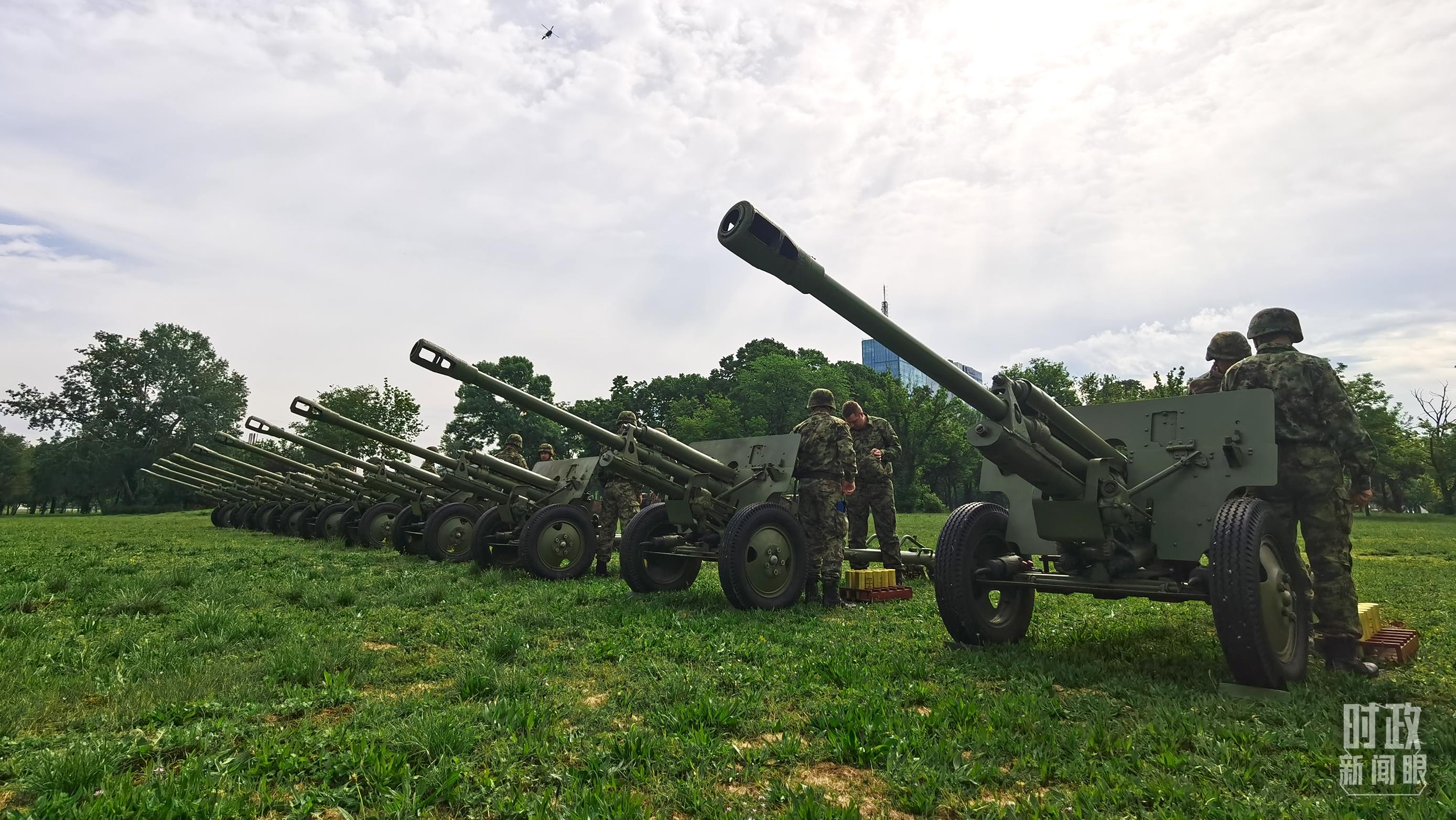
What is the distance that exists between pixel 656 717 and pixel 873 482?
635 cm

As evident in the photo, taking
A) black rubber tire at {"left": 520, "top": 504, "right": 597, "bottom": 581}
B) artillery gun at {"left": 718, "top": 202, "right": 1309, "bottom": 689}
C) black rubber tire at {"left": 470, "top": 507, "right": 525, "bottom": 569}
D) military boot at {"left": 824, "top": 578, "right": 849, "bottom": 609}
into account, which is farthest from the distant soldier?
artillery gun at {"left": 718, "top": 202, "right": 1309, "bottom": 689}

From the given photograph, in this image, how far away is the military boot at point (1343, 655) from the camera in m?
4.58

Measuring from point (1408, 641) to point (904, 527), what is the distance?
16896 mm

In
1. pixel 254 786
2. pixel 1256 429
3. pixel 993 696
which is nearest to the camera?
pixel 254 786

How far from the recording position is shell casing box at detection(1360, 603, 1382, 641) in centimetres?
489

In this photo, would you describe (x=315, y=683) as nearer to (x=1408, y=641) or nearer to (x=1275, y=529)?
(x=1275, y=529)

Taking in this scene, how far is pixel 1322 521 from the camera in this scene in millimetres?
4863

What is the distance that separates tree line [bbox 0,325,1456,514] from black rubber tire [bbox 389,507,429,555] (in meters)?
34.3

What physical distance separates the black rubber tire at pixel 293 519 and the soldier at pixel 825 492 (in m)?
15.2

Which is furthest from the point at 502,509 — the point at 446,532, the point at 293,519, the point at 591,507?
the point at 293,519

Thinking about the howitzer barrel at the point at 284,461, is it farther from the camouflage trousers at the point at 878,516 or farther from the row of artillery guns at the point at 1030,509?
the camouflage trousers at the point at 878,516

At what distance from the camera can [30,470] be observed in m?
57.9

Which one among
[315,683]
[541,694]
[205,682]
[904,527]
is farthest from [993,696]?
[904,527]

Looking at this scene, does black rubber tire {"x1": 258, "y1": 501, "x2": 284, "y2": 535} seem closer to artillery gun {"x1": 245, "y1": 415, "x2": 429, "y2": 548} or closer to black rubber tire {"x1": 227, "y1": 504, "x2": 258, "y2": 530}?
black rubber tire {"x1": 227, "y1": 504, "x2": 258, "y2": 530}
